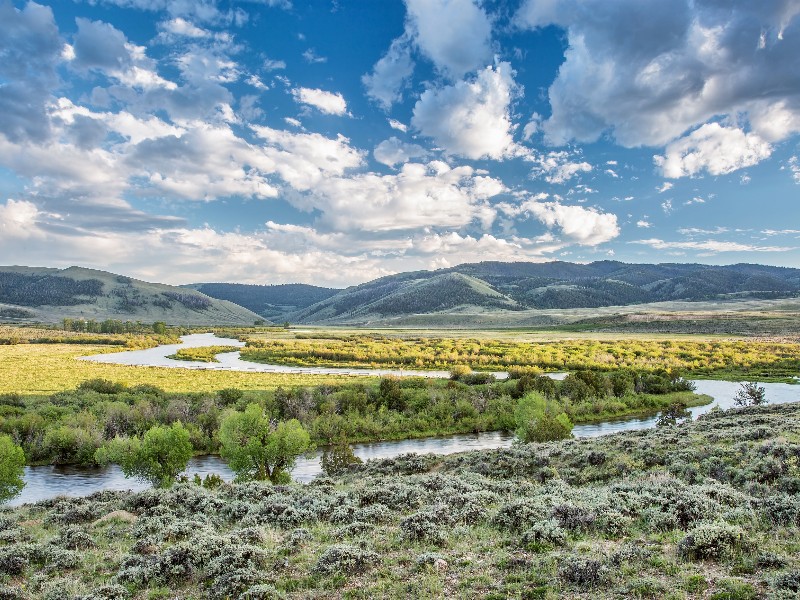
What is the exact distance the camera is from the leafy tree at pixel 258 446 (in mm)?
35438

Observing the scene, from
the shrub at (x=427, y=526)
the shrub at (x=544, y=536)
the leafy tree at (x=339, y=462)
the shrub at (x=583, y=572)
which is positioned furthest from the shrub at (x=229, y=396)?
the shrub at (x=583, y=572)

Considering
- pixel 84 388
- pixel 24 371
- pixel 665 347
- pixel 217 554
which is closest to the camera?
pixel 217 554

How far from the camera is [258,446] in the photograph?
35594 mm

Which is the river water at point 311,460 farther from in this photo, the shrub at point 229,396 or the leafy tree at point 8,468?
the shrub at point 229,396

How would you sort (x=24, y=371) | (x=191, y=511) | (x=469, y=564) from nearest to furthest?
(x=469, y=564), (x=191, y=511), (x=24, y=371)

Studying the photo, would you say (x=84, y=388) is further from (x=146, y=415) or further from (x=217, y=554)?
(x=217, y=554)

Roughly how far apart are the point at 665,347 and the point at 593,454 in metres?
110

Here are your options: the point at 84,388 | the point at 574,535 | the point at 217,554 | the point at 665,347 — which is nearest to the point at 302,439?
the point at 217,554

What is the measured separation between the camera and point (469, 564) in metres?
11.8

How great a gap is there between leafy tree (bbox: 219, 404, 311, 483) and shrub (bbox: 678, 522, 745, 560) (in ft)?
93.4

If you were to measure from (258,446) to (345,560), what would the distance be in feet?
83.8

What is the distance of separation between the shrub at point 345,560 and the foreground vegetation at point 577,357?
288 ft

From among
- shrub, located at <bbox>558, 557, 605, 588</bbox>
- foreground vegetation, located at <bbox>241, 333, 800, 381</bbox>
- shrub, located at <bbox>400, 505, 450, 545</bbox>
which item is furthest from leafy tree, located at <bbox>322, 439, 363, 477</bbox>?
foreground vegetation, located at <bbox>241, 333, 800, 381</bbox>

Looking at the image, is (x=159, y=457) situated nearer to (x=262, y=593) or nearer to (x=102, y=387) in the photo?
(x=262, y=593)
